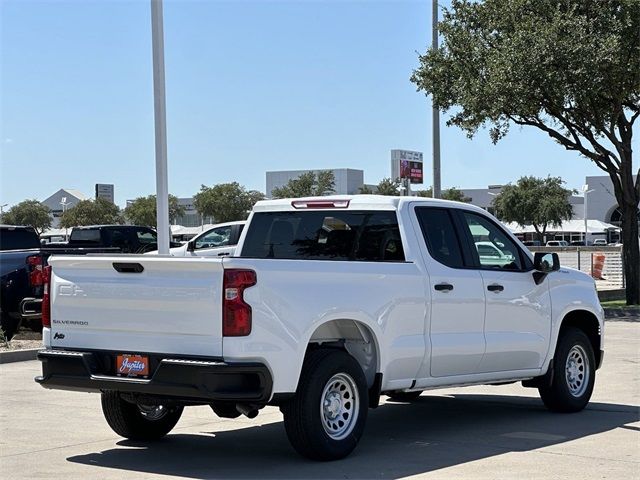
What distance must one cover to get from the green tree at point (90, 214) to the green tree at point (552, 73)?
222 feet

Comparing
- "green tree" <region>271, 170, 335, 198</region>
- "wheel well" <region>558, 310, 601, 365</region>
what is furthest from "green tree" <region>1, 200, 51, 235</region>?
"wheel well" <region>558, 310, 601, 365</region>

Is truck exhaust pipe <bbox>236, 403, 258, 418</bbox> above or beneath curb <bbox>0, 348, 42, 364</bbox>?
above

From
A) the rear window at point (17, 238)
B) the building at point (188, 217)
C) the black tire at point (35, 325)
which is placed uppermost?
the building at point (188, 217)

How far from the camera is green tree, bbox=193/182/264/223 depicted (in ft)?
314

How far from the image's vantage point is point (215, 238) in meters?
27.0

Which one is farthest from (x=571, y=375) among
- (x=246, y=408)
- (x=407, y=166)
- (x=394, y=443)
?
(x=407, y=166)

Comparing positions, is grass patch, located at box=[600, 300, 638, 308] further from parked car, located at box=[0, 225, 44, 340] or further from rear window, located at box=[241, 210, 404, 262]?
rear window, located at box=[241, 210, 404, 262]

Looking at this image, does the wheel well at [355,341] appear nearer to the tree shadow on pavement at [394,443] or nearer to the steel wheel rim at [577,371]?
the tree shadow on pavement at [394,443]

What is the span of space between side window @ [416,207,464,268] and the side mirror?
99 centimetres

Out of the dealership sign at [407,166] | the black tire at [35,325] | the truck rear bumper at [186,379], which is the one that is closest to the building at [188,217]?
the dealership sign at [407,166]

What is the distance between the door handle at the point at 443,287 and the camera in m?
9.20

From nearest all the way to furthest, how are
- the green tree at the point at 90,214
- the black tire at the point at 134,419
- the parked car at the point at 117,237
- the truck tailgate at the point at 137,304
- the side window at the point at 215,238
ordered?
the truck tailgate at the point at 137,304, the black tire at the point at 134,419, the side window at the point at 215,238, the parked car at the point at 117,237, the green tree at the point at 90,214

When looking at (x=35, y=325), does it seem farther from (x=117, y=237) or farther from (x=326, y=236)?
(x=326, y=236)

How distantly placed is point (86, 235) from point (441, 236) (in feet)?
70.5
